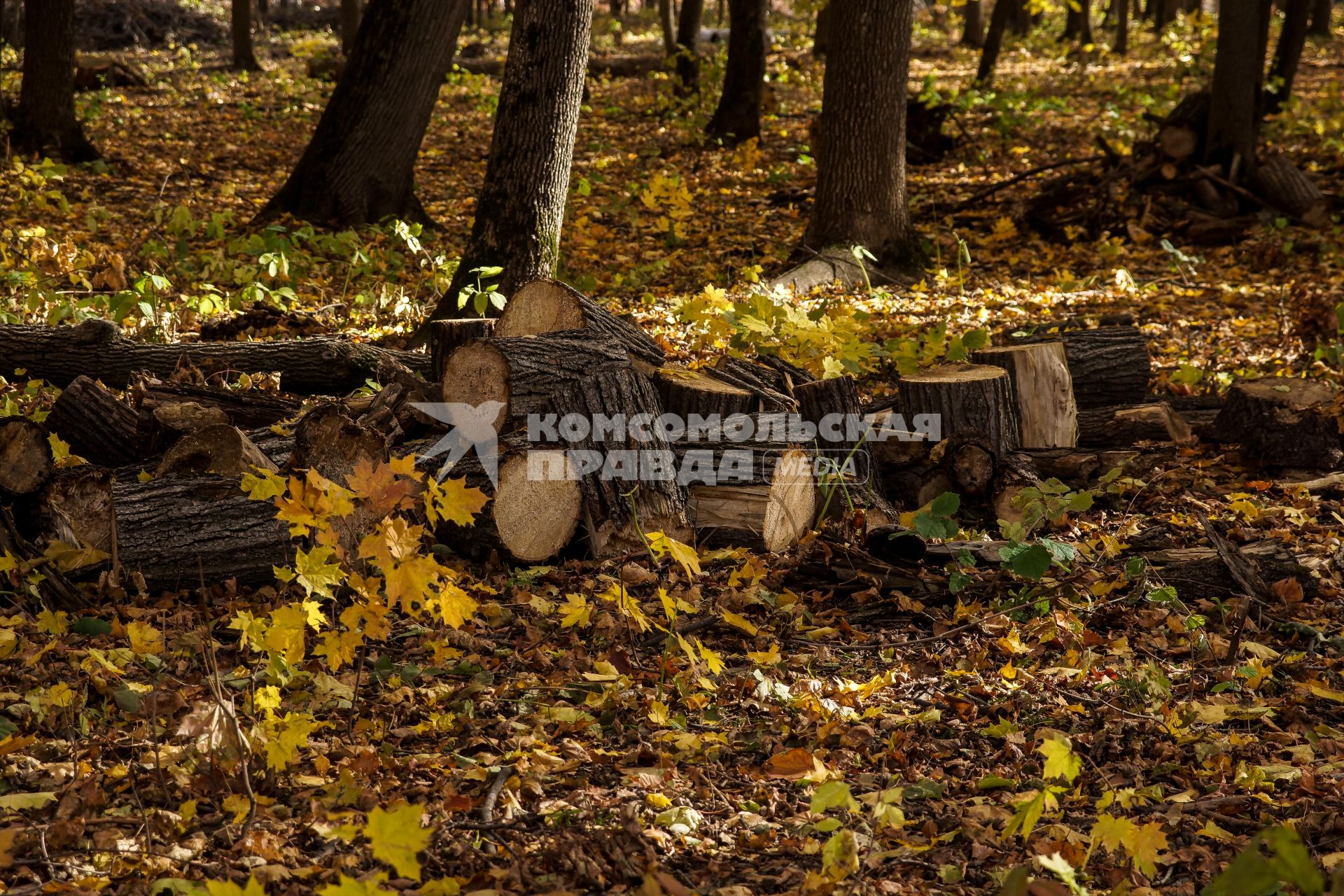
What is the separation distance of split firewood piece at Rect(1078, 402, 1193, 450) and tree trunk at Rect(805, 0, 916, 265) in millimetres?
3327

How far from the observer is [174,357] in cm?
516

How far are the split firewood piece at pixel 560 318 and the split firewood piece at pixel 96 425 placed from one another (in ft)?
4.93

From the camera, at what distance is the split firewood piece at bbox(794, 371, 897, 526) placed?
14.3 feet

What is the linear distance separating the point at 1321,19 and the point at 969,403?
20.8m

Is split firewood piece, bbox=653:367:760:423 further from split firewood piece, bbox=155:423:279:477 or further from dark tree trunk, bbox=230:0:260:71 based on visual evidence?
dark tree trunk, bbox=230:0:260:71

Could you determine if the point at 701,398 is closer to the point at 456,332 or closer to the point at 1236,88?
the point at 456,332

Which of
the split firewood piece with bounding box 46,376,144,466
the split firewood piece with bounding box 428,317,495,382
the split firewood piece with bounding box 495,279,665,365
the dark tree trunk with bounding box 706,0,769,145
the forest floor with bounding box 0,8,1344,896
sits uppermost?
the dark tree trunk with bounding box 706,0,769,145

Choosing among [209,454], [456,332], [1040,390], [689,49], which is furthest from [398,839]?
[689,49]

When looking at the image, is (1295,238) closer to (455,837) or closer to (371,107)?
(371,107)

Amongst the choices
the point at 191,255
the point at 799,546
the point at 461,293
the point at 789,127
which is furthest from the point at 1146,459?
the point at 789,127

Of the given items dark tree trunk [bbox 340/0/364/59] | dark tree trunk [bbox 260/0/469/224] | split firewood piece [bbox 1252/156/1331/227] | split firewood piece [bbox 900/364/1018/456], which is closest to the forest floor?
split firewood piece [bbox 900/364/1018/456]

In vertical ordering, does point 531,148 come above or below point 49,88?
below

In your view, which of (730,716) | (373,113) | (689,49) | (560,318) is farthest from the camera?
(689,49)

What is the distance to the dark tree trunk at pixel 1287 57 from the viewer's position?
1165 cm
